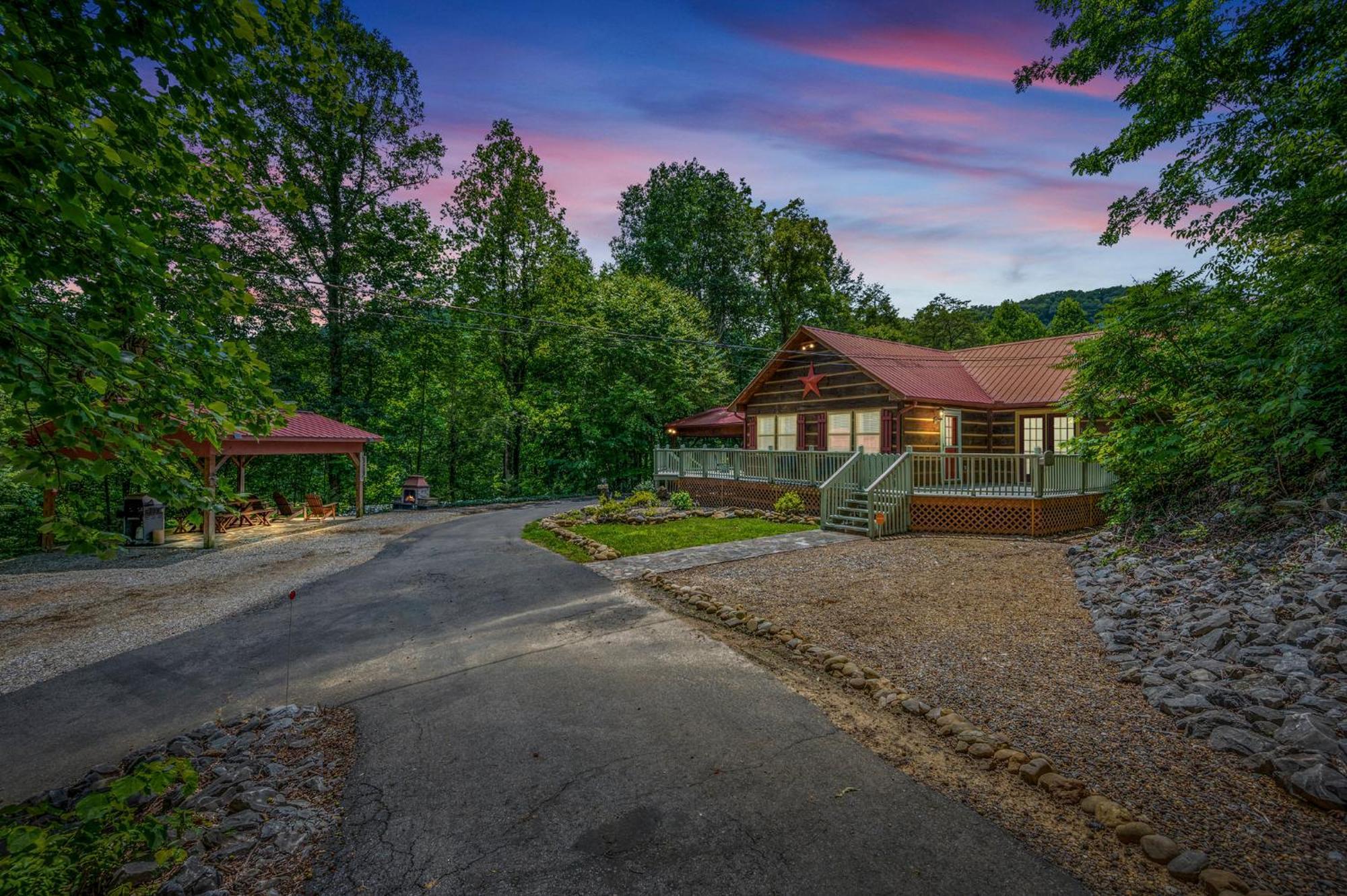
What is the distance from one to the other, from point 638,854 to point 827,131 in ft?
52.6

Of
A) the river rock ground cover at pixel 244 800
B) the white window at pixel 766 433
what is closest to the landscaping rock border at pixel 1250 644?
the river rock ground cover at pixel 244 800

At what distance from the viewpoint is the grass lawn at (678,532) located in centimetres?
1145

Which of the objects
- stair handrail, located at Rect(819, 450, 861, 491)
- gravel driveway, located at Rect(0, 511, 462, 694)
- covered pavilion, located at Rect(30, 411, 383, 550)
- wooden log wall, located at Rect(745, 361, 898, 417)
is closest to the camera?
gravel driveway, located at Rect(0, 511, 462, 694)

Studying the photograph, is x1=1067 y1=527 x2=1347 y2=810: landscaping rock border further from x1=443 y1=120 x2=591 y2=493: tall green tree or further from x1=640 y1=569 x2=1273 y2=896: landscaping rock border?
x1=443 y1=120 x2=591 y2=493: tall green tree

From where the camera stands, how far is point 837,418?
60.6 feet

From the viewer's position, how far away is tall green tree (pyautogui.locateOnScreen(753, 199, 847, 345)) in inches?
1319

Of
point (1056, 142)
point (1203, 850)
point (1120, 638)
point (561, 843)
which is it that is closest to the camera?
point (1203, 850)

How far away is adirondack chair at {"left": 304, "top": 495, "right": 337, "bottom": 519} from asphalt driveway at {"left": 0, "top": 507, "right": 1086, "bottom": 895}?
11.8 m

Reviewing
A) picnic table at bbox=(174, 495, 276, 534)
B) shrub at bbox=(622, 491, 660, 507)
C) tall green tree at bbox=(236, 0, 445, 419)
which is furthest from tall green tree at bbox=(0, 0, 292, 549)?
tall green tree at bbox=(236, 0, 445, 419)

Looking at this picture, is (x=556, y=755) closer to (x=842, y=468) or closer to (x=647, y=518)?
(x=647, y=518)

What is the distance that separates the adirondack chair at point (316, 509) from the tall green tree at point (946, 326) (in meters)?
40.9

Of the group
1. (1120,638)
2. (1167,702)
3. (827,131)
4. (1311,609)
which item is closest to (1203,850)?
(1167,702)

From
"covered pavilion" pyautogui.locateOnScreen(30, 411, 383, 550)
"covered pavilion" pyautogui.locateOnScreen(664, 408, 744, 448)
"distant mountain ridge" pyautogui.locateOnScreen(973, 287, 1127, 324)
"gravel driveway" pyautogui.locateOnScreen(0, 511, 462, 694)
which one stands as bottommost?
"gravel driveway" pyautogui.locateOnScreen(0, 511, 462, 694)

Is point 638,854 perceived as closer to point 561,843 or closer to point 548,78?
point 561,843
